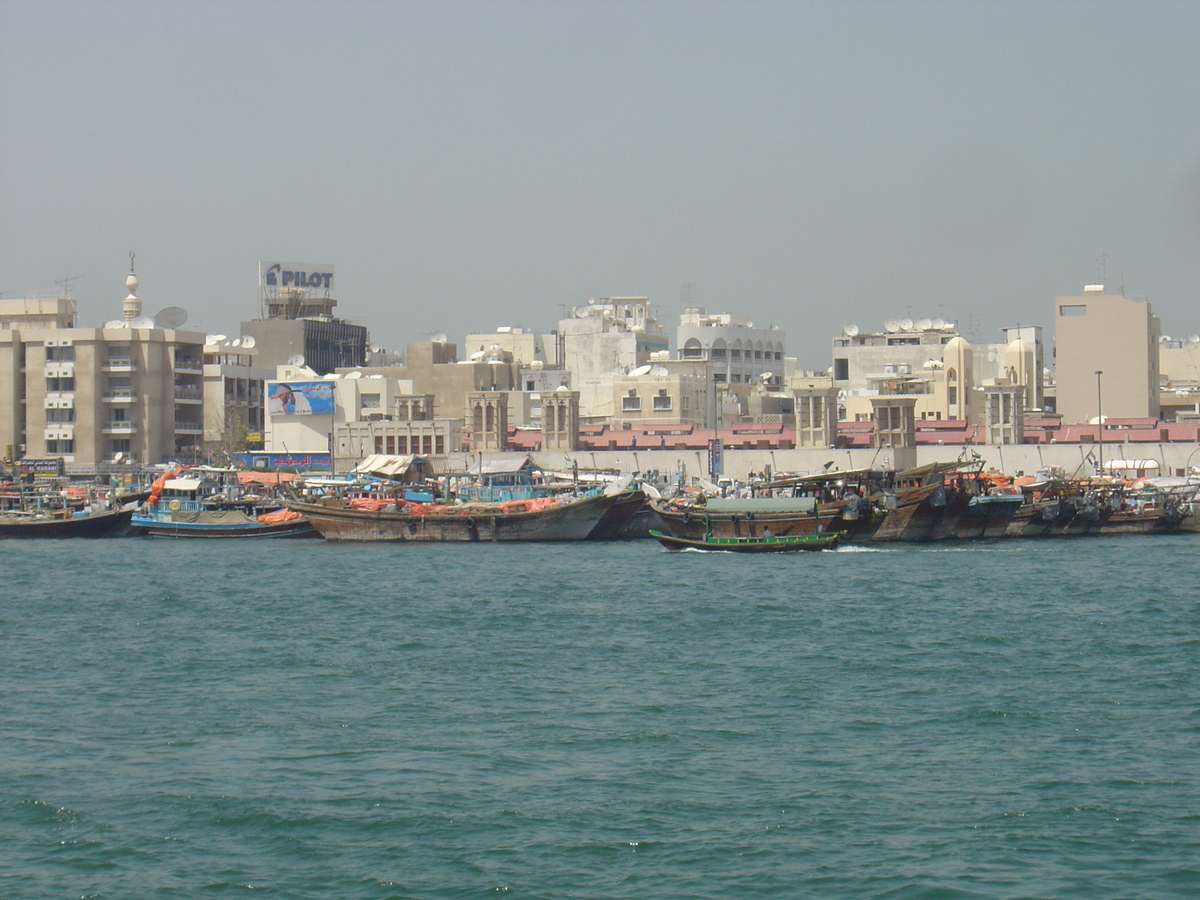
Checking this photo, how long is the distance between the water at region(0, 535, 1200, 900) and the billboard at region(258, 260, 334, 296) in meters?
95.6

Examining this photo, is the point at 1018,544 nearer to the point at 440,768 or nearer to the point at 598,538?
the point at 598,538

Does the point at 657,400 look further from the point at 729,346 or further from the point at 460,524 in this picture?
the point at 460,524

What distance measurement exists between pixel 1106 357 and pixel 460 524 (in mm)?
56857

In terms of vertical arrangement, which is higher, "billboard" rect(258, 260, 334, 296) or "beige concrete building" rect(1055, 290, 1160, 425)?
"billboard" rect(258, 260, 334, 296)

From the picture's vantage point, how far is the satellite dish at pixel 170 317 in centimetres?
10850

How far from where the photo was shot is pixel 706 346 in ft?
441

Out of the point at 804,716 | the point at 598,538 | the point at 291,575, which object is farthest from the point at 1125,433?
the point at 804,716

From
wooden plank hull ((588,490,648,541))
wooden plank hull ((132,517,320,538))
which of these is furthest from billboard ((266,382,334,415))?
wooden plank hull ((588,490,648,541))

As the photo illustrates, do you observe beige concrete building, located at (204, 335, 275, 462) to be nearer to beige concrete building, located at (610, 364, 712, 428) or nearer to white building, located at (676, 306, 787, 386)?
beige concrete building, located at (610, 364, 712, 428)

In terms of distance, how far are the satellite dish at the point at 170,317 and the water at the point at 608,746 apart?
64.7 meters

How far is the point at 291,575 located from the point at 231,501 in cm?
2476

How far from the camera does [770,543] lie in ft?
202

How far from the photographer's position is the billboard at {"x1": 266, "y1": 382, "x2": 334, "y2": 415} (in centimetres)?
10200

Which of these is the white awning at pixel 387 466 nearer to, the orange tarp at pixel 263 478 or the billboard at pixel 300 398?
the orange tarp at pixel 263 478
